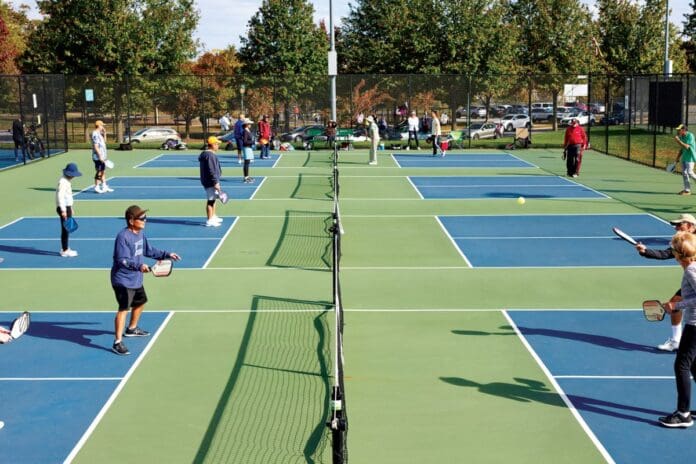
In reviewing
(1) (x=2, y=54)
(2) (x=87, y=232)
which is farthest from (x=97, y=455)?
(1) (x=2, y=54)

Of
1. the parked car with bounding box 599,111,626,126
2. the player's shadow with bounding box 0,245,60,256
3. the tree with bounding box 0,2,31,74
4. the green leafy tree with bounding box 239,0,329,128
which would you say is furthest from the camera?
the tree with bounding box 0,2,31,74

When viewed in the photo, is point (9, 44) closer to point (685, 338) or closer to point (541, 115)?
point (541, 115)

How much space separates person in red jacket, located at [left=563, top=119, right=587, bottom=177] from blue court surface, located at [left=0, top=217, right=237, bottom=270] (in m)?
11.0

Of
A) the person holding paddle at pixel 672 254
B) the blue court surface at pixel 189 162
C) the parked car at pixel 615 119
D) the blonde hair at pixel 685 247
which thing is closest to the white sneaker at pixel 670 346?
the person holding paddle at pixel 672 254

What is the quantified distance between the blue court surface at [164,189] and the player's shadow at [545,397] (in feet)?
51.2

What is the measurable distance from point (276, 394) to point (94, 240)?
33.6 ft

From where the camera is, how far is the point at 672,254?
9852mm

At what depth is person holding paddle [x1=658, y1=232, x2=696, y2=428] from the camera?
8.82 m

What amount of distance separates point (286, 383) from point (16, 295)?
244 inches

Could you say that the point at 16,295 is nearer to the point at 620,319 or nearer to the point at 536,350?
the point at 536,350

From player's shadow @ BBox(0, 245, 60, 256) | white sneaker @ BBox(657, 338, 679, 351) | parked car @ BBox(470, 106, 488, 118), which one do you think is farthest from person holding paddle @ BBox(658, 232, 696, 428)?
parked car @ BBox(470, 106, 488, 118)

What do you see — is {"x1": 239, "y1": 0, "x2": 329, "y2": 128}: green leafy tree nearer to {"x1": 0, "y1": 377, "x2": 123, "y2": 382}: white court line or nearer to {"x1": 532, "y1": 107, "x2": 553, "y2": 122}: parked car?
{"x1": 532, "y1": 107, "x2": 553, "y2": 122}: parked car

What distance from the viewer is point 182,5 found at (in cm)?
5222

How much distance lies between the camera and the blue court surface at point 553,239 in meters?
16.9
